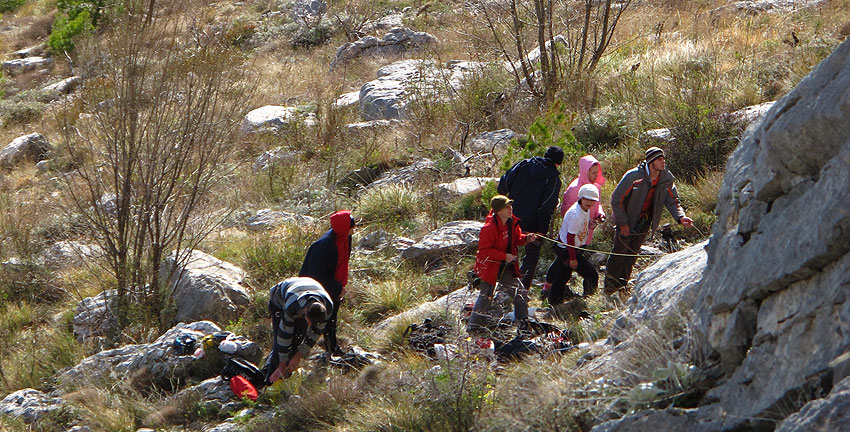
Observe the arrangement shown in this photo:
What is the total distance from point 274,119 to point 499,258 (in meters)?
9.79

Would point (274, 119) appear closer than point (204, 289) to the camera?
No

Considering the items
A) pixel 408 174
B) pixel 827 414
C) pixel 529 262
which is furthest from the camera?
pixel 408 174

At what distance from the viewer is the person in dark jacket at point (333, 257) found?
23.8 feet

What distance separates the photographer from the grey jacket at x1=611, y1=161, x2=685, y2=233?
730cm

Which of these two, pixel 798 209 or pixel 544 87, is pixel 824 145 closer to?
pixel 798 209

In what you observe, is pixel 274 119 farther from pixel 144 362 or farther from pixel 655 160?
pixel 655 160

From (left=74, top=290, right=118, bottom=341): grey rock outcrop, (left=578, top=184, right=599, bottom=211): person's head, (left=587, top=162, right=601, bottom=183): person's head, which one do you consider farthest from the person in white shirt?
(left=74, top=290, right=118, bottom=341): grey rock outcrop

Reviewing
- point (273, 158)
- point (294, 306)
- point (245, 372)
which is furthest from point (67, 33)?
point (294, 306)

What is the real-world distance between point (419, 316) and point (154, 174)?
328 centimetres

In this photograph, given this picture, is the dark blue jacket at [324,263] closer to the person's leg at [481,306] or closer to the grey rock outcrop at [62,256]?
the person's leg at [481,306]

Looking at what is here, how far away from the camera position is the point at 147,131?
912cm

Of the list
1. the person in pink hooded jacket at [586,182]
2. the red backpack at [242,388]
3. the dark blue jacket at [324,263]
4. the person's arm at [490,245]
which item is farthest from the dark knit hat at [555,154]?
the red backpack at [242,388]

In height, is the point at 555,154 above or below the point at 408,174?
above

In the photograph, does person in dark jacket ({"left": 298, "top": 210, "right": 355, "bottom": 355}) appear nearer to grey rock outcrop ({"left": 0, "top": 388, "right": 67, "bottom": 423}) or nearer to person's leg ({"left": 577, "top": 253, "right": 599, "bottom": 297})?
person's leg ({"left": 577, "top": 253, "right": 599, "bottom": 297})
